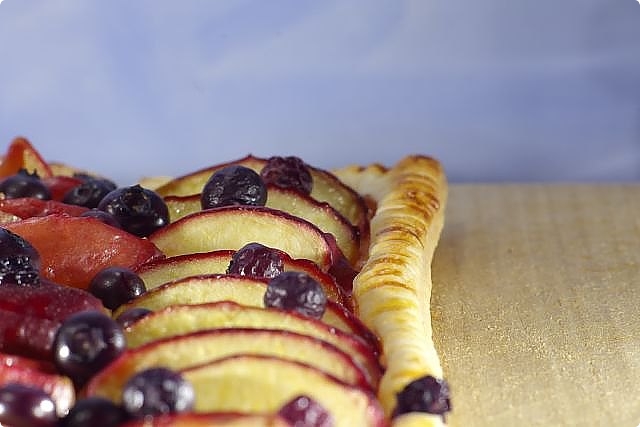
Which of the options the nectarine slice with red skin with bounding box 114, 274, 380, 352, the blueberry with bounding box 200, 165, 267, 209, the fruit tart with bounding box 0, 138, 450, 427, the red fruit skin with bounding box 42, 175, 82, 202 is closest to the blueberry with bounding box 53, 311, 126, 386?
the fruit tart with bounding box 0, 138, 450, 427

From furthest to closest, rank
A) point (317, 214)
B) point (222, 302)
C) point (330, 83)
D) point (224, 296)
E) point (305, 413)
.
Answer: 1. point (330, 83)
2. point (317, 214)
3. point (224, 296)
4. point (222, 302)
5. point (305, 413)

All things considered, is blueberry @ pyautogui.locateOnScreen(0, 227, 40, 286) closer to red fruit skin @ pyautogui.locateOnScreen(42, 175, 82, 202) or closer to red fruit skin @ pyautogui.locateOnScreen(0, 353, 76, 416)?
red fruit skin @ pyautogui.locateOnScreen(0, 353, 76, 416)

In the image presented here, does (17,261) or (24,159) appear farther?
(24,159)

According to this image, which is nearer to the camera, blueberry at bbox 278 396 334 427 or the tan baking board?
blueberry at bbox 278 396 334 427

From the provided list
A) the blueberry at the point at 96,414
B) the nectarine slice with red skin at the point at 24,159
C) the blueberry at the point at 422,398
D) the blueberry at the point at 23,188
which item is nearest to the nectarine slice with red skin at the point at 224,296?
the blueberry at the point at 422,398

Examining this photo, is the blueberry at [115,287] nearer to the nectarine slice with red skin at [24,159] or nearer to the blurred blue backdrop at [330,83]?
the nectarine slice with red skin at [24,159]

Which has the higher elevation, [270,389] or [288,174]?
[288,174]

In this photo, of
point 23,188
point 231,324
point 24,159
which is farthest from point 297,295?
point 24,159

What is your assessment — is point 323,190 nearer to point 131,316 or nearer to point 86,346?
point 131,316
